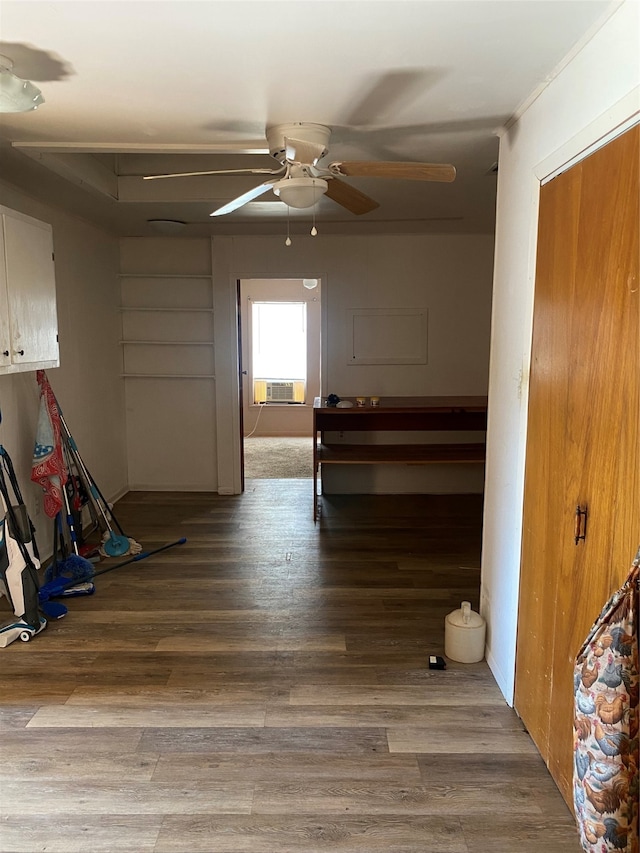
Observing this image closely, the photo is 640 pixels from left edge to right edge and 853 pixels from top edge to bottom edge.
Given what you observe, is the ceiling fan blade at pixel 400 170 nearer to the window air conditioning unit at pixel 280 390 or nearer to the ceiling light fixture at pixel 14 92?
the ceiling light fixture at pixel 14 92

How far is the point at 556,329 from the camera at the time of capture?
199 cm

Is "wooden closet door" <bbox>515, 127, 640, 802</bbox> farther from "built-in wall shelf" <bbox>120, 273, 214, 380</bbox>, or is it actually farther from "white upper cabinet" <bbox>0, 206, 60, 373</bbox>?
"built-in wall shelf" <bbox>120, 273, 214, 380</bbox>

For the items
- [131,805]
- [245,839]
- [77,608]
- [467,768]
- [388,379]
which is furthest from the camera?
[388,379]

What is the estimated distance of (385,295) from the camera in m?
5.54

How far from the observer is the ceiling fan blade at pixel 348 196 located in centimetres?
276

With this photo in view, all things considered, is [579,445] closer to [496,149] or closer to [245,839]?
[245,839]

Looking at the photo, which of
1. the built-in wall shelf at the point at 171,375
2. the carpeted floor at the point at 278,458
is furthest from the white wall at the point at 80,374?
the carpeted floor at the point at 278,458

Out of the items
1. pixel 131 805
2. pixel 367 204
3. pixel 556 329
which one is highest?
pixel 367 204

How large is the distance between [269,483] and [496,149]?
4048 millimetres

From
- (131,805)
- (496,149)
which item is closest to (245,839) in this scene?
(131,805)

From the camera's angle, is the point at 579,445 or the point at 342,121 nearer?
the point at 579,445

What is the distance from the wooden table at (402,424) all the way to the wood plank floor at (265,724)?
1.28 m

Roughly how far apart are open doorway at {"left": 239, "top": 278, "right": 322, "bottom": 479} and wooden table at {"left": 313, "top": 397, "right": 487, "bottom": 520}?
303 cm

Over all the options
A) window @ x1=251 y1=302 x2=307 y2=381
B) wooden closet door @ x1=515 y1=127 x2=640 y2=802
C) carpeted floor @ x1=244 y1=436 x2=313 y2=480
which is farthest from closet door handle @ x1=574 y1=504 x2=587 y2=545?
window @ x1=251 y1=302 x2=307 y2=381
